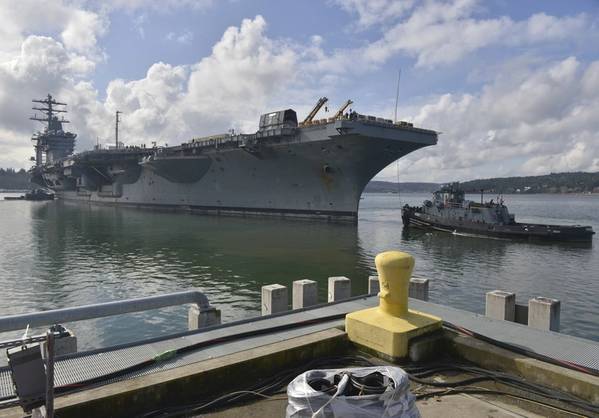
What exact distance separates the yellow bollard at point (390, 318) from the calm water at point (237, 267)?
654cm

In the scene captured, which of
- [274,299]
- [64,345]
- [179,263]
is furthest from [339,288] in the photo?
[179,263]

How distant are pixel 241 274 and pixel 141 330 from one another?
21.3 feet

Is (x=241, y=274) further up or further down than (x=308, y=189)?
further down

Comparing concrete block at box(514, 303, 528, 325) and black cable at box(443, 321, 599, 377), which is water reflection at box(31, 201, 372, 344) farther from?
black cable at box(443, 321, 599, 377)

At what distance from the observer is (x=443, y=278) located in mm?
17094

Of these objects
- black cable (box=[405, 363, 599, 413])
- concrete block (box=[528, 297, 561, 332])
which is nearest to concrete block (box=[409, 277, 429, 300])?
concrete block (box=[528, 297, 561, 332])

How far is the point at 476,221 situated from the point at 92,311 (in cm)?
3039

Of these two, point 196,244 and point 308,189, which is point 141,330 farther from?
point 308,189

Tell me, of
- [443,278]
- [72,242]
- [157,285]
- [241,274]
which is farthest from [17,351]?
[72,242]

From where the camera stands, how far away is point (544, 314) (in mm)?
6695

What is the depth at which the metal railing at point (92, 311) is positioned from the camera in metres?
4.63

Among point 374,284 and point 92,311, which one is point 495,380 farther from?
point 92,311

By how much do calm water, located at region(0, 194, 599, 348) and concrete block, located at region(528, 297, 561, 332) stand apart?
5.02 metres

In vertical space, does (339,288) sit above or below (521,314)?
above
